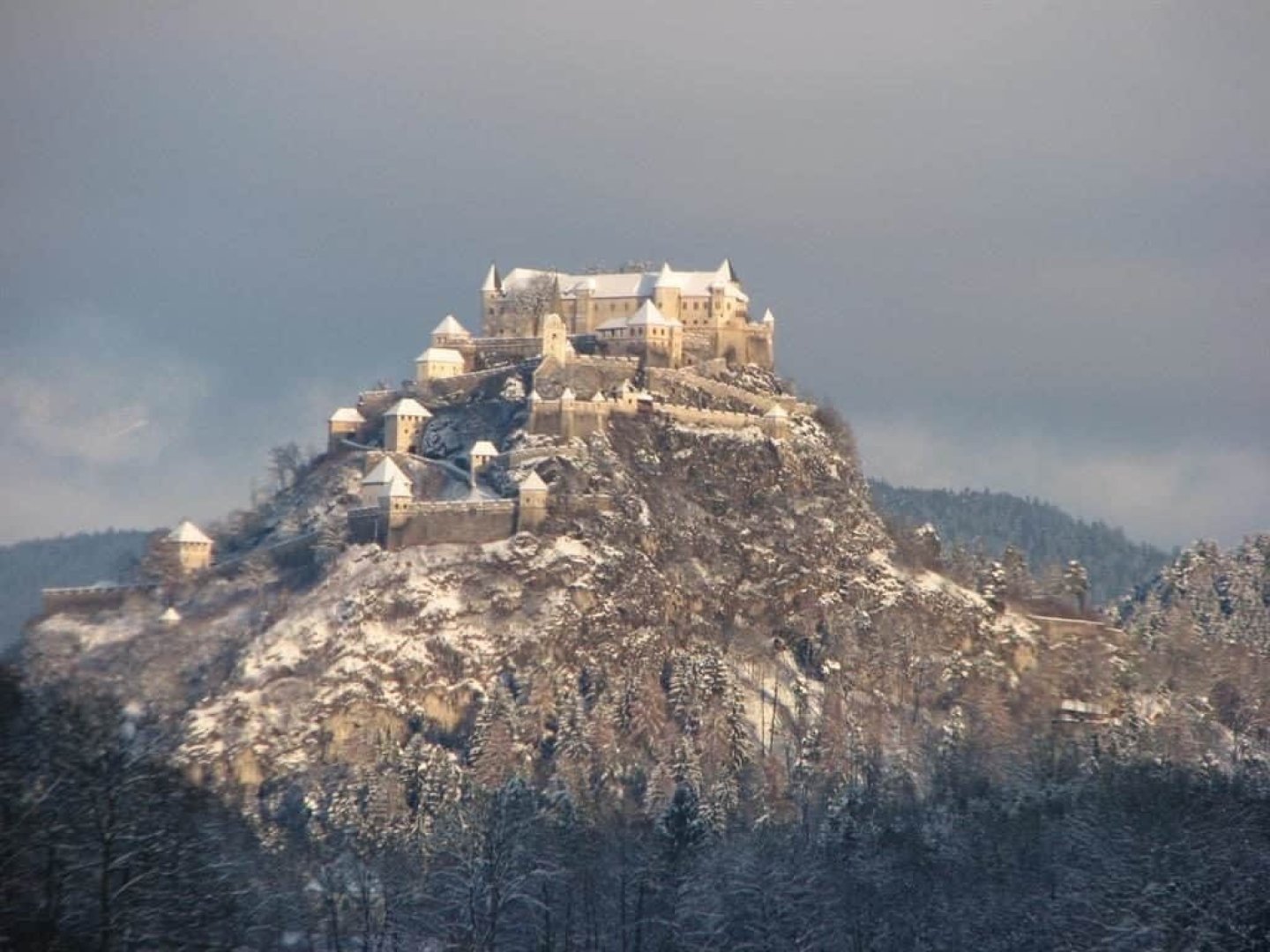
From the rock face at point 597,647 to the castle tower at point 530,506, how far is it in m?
0.61

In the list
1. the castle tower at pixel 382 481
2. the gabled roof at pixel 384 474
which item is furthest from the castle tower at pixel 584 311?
the gabled roof at pixel 384 474

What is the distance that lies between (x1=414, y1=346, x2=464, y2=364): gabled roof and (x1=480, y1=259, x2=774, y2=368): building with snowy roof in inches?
186

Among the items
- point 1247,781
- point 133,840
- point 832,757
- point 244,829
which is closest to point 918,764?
point 832,757

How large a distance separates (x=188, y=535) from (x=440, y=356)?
19768 mm

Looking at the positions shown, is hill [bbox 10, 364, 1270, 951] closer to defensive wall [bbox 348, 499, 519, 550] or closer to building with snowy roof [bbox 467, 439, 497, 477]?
defensive wall [bbox 348, 499, 519, 550]

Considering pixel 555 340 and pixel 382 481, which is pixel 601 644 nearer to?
pixel 382 481

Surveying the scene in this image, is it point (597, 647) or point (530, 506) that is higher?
point (530, 506)

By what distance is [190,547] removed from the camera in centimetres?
14275

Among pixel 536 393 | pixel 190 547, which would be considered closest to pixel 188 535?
pixel 190 547

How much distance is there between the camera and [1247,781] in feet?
385

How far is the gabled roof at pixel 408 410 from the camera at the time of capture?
481ft

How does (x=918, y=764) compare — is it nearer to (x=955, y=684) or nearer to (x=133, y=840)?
(x=955, y=684)

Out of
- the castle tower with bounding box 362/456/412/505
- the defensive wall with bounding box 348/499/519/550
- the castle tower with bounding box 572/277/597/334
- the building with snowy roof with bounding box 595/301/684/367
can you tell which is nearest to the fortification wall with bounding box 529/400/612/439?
the defensive wall with bounding box 348/499/519/550

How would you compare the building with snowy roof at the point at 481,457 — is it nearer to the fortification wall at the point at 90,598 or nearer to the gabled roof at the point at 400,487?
the gabled roof at the point at 400,487
